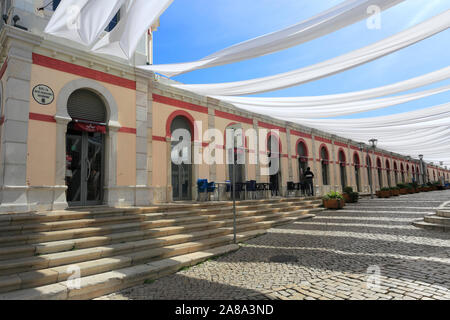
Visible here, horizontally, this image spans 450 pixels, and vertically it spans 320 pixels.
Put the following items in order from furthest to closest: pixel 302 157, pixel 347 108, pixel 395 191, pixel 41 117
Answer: pixel 395 191 < pixel 302 157 < pixel 347 108 < pixel 41 117

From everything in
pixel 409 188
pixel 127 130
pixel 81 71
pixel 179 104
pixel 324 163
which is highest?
pixel 81 71

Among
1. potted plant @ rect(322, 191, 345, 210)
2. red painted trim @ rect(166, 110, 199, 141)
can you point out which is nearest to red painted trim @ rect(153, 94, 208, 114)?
red painted trim @ rect(166, 110, 199, 141)

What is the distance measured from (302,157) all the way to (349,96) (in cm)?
873

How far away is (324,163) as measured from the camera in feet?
58.7

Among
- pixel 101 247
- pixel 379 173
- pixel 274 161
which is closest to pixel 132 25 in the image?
pixel 101 247

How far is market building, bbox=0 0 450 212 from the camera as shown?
19.8ft

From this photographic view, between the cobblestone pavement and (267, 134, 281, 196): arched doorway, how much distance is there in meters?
7.59

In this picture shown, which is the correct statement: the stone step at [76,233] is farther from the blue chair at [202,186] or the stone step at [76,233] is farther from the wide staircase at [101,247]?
the blue chair at [202,186]

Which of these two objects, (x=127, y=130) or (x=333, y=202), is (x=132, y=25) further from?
(x=333, y=202)

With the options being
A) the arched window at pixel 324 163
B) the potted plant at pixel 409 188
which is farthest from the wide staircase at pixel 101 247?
the potted plant at pixel 409 188

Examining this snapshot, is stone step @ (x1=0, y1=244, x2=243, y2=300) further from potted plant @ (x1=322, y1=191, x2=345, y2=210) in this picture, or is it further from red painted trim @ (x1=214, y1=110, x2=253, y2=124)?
potted plant @ (x1=322, y1=191, x2=345, y2=210)

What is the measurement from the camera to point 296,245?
17.6ft

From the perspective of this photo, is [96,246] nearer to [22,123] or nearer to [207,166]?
[22,123]
